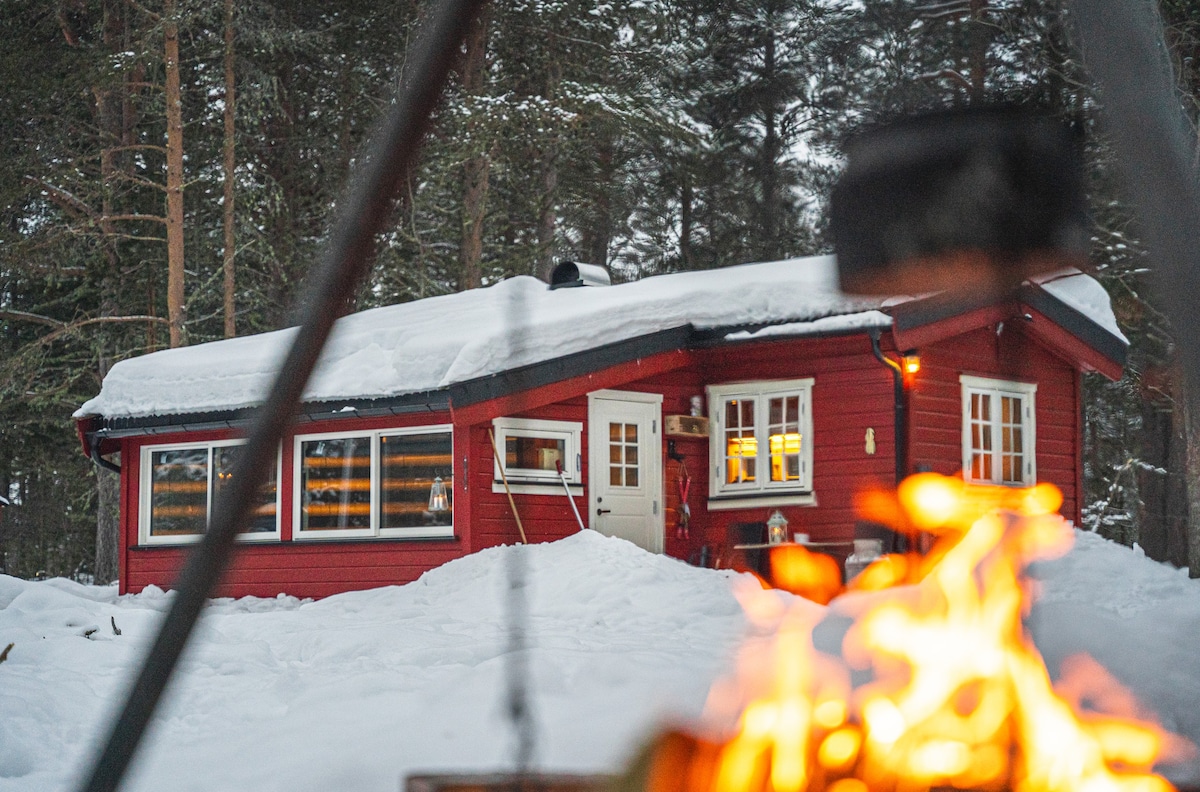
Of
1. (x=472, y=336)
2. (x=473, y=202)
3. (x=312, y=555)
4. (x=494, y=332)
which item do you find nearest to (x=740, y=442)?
(x=494, y=332)

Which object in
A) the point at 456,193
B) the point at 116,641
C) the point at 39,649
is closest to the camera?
the point at 39,649

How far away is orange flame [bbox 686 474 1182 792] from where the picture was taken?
86.4 inches

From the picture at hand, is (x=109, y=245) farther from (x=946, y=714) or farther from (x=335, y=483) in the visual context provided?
(x=946, y=714)

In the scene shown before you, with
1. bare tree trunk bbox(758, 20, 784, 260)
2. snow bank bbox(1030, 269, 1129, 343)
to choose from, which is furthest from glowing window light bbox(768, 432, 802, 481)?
bare tree trunk bbox(758, 20, 784, 260)

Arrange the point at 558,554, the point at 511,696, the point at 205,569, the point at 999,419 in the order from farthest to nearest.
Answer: the point at 999,419, the point at 558,554, the point at 511,696, the point at 205,569

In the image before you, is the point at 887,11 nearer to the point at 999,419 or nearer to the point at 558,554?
the point at 558,554

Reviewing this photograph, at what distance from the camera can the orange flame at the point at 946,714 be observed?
2.20m

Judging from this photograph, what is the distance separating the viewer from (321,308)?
129 centimetres

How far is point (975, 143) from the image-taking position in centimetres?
155

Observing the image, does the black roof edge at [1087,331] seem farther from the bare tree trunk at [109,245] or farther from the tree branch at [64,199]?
the tree branch at [64,199]

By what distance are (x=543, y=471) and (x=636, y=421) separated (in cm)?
117

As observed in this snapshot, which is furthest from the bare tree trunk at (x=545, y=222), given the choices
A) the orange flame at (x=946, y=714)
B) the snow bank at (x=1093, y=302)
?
the orange flame at (x=946, y=714)

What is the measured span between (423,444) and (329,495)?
139cm

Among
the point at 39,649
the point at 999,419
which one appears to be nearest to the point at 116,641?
the point at 39,649
